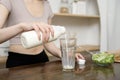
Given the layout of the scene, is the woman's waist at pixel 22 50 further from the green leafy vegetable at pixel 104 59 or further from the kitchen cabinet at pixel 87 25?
the kitchen cabinet at pixel 87 25

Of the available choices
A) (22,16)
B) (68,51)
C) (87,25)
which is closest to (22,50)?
(22,16)

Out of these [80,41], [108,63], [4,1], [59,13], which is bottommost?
[80,41]

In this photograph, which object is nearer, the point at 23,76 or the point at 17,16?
the point at 23,76

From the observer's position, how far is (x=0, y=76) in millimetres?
849

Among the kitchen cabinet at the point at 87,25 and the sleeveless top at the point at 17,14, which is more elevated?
the sleeveless top at the point at 17,14

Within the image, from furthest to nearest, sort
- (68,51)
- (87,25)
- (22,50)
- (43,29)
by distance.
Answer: (87,25) < (22,50) < (68,51) < (43,29)

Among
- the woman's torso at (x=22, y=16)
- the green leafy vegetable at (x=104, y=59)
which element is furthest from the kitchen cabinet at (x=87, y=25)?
the green leafy vegetable at (x=104, y=59)

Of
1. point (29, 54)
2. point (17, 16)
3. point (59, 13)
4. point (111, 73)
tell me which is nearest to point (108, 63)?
point (111, 73)

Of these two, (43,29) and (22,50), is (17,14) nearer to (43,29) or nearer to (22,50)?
(22,50)

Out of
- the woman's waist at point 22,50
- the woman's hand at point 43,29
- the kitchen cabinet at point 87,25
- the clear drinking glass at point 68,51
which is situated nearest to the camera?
the woman's hand at point 43,29

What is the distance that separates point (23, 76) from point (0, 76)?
3.5 inches

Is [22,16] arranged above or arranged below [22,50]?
above

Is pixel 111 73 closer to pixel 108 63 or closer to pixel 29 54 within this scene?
pixel 108 63

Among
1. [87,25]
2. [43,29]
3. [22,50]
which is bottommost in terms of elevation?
[87,25]
